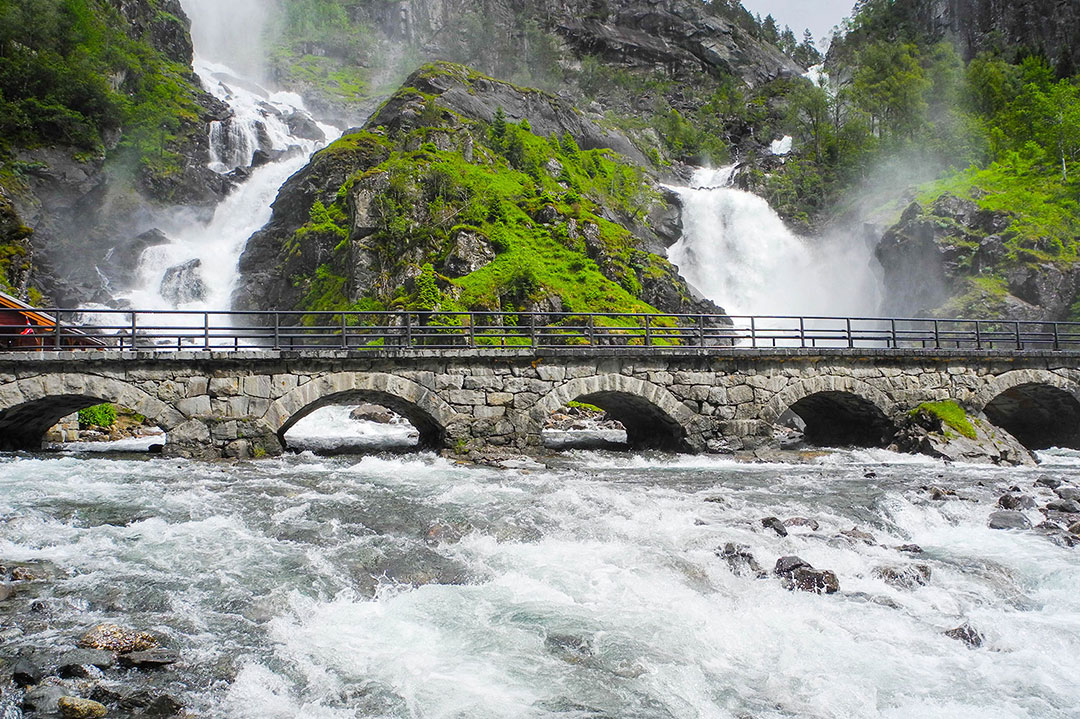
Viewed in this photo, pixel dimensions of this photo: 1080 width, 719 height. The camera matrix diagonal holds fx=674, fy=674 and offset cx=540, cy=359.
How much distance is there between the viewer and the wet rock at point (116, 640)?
5.84m

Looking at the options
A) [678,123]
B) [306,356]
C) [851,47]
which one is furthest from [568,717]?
[851,47]

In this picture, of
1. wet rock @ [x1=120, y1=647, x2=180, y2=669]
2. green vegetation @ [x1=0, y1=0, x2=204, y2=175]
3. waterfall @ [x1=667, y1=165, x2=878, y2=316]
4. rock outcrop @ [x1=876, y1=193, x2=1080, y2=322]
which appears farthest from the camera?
waterfall @ [x1=667, y1=165, x2=878, y2=316]

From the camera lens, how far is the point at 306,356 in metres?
17.2

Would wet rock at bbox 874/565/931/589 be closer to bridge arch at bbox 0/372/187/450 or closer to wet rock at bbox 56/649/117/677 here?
wet rock at bbox 56/649/117/677

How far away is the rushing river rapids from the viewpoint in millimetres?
5727

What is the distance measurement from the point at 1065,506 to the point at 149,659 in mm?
13908

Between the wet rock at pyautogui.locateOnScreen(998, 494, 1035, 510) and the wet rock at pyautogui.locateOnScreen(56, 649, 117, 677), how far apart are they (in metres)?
13.6

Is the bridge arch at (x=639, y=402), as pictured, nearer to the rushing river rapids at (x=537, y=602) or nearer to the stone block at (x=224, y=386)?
the rushing river rapids at (x=537, y=602)

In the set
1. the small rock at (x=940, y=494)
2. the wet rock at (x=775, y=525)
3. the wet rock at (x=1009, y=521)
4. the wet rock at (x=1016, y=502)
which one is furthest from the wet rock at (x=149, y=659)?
the wet rock at (x=1016, y=502)

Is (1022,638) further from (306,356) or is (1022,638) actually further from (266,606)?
(306,356)

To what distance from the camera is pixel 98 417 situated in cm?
2525

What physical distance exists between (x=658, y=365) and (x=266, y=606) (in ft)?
46.0

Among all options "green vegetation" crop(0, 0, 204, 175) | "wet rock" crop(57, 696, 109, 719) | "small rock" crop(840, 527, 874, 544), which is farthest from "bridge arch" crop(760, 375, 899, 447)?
"green vegetation" crop(0, 0, 204, 175)

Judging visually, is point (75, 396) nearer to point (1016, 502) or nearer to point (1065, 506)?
point (1016, 502)
